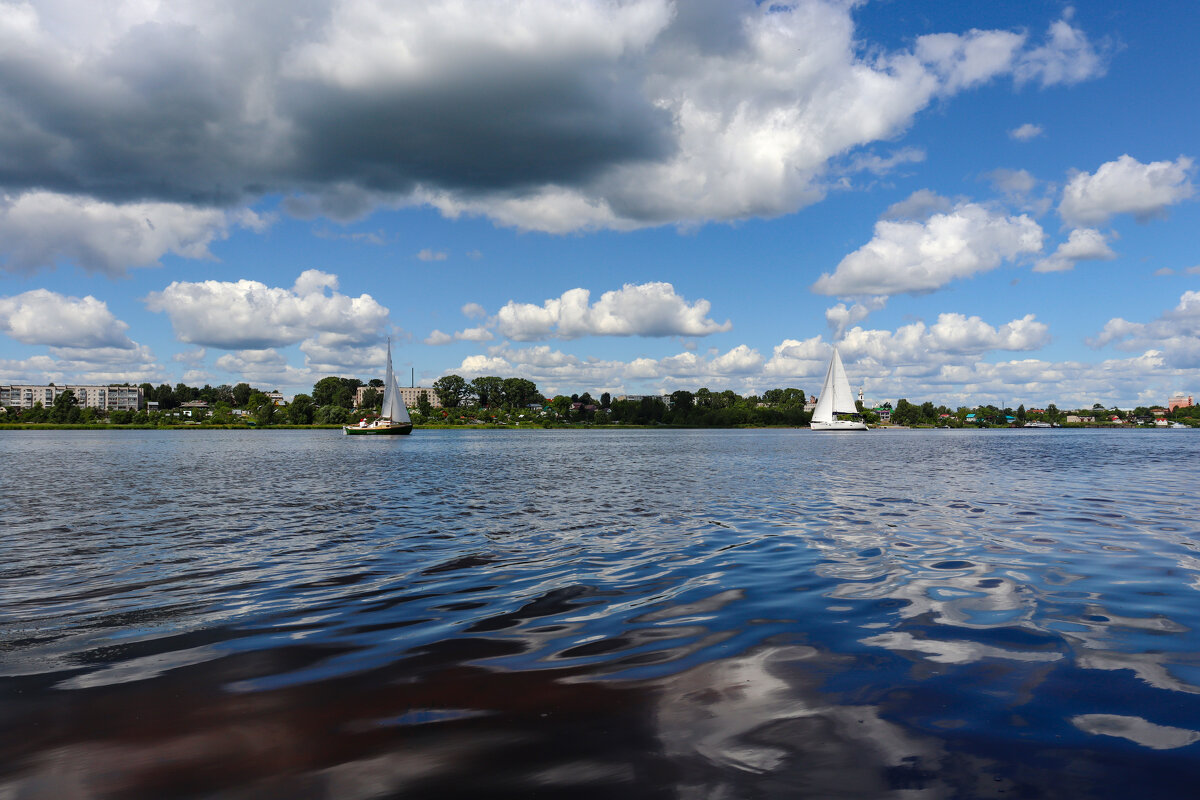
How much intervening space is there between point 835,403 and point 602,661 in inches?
6963

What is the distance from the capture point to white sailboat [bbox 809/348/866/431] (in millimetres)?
169250

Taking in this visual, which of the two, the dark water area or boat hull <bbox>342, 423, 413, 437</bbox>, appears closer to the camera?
the dark water area

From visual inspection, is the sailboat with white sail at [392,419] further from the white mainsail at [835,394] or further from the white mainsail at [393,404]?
the white mainsail at [835,394]

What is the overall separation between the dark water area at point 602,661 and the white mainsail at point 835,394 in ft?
512

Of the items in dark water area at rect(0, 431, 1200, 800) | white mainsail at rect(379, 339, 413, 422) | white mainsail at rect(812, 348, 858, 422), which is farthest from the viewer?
white mainsail at rect(812, 348, 858, 422)

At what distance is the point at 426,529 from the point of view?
18.5m

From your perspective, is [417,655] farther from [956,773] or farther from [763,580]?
[763,580]

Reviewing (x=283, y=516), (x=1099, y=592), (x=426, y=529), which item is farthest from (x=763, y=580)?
(x=283, y=516)

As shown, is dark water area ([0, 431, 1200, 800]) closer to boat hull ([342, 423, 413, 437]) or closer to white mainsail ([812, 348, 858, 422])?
boat hull ([342, 423, 413, 437])

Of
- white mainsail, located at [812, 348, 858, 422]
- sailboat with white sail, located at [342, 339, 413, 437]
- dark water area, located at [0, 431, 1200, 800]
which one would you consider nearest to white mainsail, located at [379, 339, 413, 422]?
sailboat with white sail, located at [342, 339, 413, 437]

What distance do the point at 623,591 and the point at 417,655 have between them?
4064mm

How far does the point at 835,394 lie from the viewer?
173375mm

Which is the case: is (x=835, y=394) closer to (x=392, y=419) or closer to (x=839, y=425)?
(x=839, y=425)

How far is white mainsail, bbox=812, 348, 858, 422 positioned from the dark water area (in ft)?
512
